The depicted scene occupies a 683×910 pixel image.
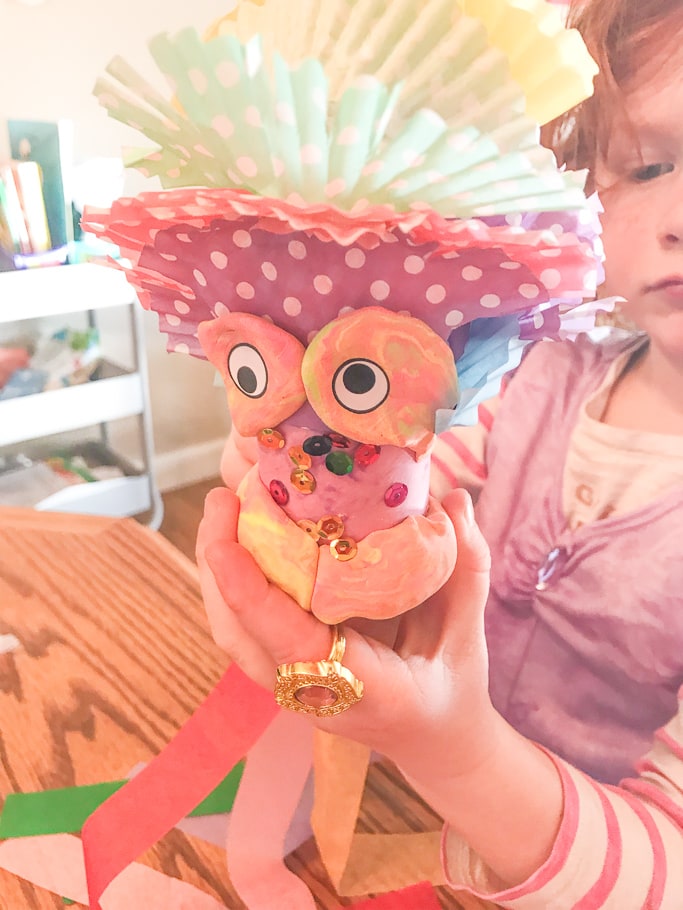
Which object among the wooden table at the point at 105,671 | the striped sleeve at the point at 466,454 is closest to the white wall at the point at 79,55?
the wooden table at the point at 105,671

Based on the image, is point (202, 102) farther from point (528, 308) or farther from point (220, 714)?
point (220, 714)

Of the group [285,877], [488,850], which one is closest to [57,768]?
[285,877]

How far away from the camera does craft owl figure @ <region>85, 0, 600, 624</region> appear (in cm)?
23

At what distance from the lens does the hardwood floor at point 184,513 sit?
1.74 m

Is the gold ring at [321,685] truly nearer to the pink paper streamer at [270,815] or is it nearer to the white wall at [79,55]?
the pink paper streamer at [270,815]

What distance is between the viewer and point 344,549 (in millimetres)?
305

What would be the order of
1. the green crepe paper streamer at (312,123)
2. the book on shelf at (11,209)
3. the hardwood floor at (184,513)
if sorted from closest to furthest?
the green crepe paper streamer at (312,123)
the book on shelf at (11,209)
the hardwood floor at (184,513)

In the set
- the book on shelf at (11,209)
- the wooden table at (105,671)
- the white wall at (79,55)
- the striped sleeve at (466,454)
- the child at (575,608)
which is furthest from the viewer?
the white wall at (79,55)

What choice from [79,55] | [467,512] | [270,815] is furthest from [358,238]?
[79,55]

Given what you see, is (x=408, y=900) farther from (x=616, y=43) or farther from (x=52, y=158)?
(x=52, y=158)

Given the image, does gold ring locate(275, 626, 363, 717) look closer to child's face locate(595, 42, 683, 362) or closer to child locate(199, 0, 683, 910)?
child locate(199, 0, 683, 910)

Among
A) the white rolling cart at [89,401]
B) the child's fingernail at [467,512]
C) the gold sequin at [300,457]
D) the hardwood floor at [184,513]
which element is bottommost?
the hardwood floor at [184,513]

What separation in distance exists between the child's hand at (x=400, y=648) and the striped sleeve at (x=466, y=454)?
0.26 m

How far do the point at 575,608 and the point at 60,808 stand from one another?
0.37 meters
